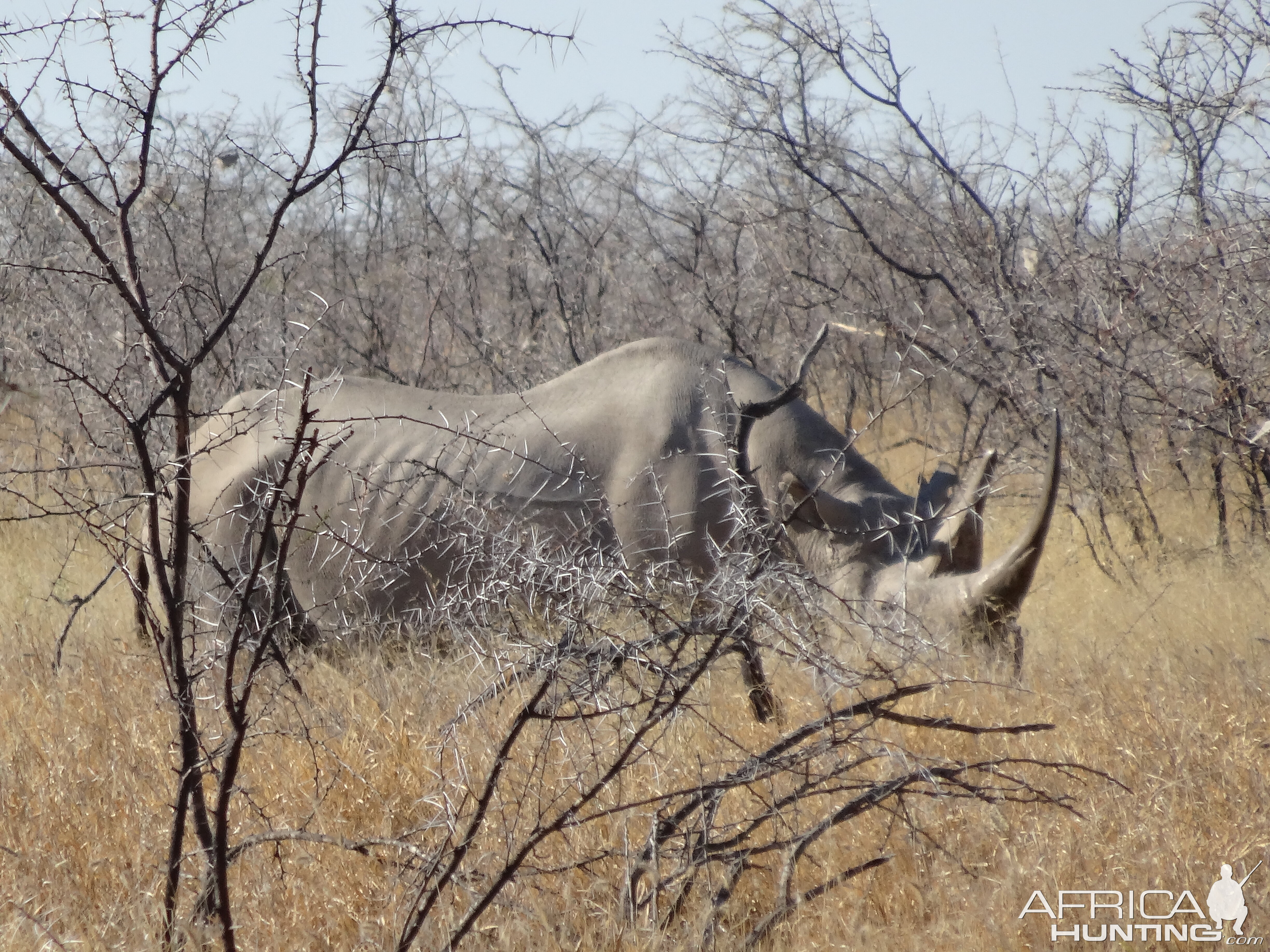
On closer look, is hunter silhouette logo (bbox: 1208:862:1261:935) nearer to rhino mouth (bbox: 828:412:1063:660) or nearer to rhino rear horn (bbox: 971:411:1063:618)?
rhino mouth (bbox: 828:412:1063:660)

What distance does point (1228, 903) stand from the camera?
95.0 inches

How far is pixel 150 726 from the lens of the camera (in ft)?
12.2

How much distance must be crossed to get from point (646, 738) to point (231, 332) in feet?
17.2

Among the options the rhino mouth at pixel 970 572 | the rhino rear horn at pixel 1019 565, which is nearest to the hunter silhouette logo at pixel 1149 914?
the rhino mouth at pixel 970 572

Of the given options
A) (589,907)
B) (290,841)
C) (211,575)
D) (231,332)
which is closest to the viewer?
(589,907)

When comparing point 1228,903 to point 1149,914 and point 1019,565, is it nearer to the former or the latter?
point 1149,914

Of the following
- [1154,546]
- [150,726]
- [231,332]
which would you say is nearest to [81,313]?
[231,332]

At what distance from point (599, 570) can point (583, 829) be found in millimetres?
783

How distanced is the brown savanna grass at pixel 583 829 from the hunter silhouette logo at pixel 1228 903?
0.09 feet

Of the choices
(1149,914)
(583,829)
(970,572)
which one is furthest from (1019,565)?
(583,829)

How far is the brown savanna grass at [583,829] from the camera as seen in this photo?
8.27 ft

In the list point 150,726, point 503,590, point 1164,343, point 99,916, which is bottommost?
point 99,916

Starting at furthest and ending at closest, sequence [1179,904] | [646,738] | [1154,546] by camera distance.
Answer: [1154,546] < [646,738] < [1179,904]

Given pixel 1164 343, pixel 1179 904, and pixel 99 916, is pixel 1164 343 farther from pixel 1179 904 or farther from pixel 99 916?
pixel 99 916
